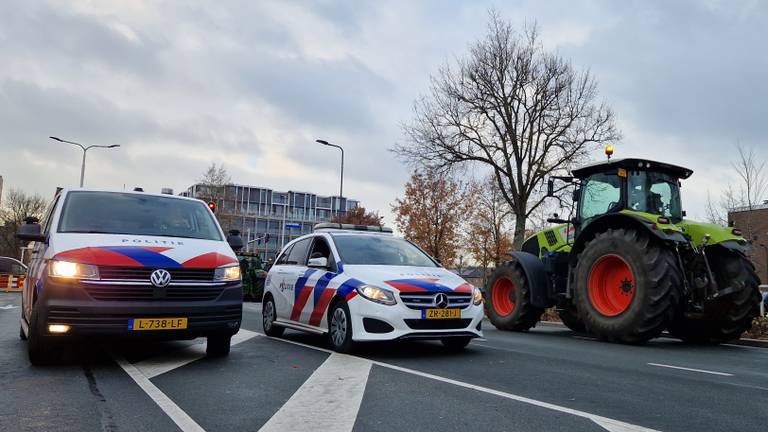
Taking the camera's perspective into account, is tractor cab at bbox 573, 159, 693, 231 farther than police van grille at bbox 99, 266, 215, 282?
Yes

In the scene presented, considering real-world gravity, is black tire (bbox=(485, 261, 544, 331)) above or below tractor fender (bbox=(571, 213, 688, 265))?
below

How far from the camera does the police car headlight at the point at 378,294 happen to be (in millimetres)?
7250

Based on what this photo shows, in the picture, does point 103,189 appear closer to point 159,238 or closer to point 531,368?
point 159,238

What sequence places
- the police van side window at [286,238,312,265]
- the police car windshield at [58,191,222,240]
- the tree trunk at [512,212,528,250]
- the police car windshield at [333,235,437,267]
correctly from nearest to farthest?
the police car windshield at [58,191,222,240] → the police car windshield at [333,235,437,267] → the police van side window at [286,238,312,265] → the tree trunk at [512,212,528,250]

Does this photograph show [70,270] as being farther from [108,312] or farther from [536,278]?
[536,278]

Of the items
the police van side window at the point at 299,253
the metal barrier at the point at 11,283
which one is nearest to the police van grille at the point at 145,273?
the police van side window at the point at 299,253

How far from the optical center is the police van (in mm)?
Answer: 5992

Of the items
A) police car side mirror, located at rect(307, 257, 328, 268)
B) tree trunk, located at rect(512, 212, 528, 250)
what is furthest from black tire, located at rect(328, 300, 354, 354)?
tree trunk, located at rect(512, 212, 528, 250)

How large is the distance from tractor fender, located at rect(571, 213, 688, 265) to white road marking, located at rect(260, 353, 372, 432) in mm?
4823

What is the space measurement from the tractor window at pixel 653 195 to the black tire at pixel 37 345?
28.4 ft

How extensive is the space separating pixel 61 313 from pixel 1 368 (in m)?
1.12

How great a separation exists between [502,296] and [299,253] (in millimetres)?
4910

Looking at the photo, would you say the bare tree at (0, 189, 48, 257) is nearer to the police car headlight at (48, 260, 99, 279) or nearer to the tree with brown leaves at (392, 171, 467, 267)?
the tree with brown leaves at (392, 171, 467, 267)

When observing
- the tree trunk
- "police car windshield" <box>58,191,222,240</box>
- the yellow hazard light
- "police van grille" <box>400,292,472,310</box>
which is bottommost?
the yellow hazard light
